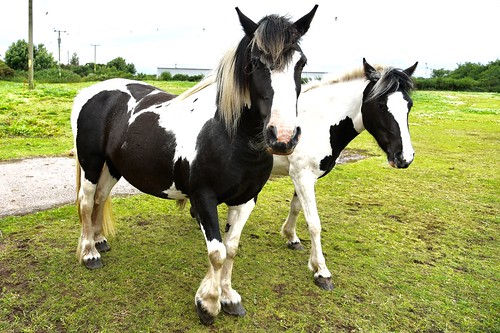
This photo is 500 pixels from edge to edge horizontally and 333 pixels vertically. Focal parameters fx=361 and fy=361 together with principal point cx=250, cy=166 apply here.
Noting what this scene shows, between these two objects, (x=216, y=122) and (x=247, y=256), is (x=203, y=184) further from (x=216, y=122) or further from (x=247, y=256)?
(x=247, y=256)

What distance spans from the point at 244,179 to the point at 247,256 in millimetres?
1765

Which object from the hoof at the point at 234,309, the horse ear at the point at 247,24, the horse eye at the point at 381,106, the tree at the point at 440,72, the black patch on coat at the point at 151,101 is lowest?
the hoof at the point at 234,309

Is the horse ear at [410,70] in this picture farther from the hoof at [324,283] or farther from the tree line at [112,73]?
the tree line at [112,73]

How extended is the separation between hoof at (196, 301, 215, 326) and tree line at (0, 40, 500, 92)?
3684 centimetres

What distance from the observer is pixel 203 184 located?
2754mm

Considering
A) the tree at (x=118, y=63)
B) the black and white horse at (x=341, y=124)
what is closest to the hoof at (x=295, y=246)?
the black and white horse at (x=341, y=124)

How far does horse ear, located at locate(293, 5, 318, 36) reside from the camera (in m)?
2.42

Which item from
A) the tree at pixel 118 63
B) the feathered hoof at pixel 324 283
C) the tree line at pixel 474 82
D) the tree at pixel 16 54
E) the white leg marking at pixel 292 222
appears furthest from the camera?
the tree at pixel 118 63

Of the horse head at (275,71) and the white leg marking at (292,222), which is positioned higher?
the horse head at (275,71)

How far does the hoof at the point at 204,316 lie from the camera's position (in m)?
2.93

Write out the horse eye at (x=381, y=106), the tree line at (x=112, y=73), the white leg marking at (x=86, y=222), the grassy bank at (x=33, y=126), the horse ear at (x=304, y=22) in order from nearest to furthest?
the horse ear at (x=304, y=22)
the horse eye at (x=381, y=106)
the white leg marking at (x=86, y=222)
the grassy bank at (x=33, y=126)
the tree line at (x=112, y=73)

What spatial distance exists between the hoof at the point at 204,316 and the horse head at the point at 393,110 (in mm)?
2220

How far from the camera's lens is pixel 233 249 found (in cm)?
311

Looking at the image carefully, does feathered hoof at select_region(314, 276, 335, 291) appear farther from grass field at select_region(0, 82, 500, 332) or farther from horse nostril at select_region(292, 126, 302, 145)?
horse nostril at select_region(292, 126, 302, 145)
